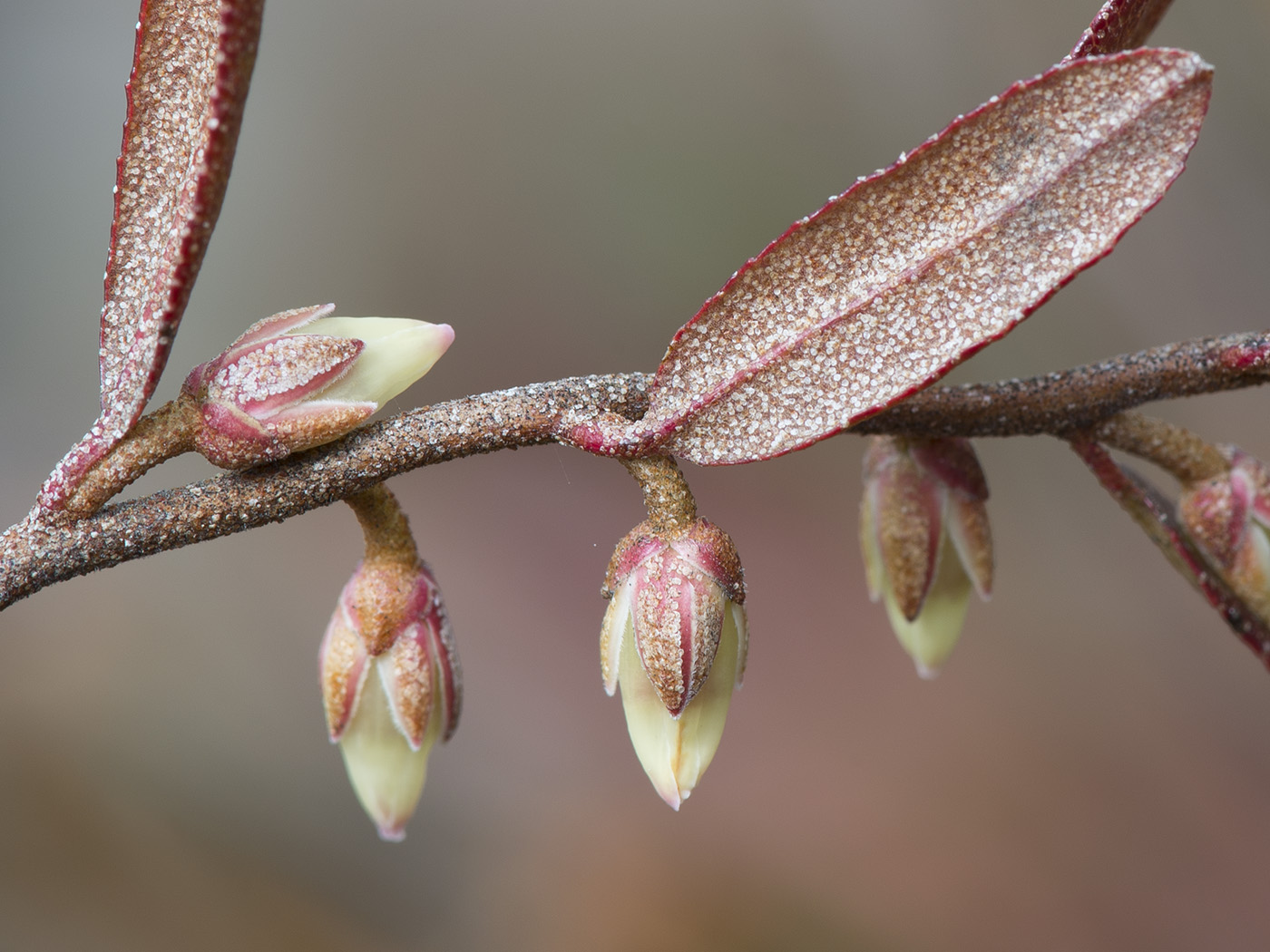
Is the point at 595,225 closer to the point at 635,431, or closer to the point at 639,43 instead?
the point at 639,43

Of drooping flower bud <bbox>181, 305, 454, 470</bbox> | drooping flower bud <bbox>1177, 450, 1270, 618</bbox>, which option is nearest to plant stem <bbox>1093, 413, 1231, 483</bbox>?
drooping flower bud <bbox>1177, 450, 1270, 618</bbox>

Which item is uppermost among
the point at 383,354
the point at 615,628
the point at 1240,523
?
the point at 383,354

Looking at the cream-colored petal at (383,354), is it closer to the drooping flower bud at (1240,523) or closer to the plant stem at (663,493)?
the plant stem at (663,493)

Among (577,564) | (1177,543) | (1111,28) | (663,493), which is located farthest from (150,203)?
(577,564)

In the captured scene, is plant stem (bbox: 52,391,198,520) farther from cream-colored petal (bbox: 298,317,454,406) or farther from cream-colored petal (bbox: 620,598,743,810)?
cream-colored petal (bbox: 620,598,743,810)

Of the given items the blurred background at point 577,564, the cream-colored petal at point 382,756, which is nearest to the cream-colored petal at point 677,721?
the cream-colored petal at point 382,756

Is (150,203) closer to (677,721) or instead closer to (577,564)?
(677,721)
